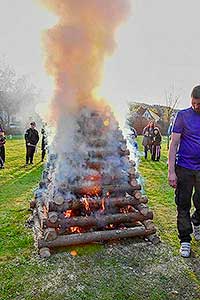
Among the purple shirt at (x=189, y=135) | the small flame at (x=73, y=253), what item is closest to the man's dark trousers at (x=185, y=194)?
the purple shirt at (x=189, y=135)

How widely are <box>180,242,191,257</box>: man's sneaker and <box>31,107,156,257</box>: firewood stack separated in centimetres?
64

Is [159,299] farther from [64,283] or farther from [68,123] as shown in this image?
[68,123]

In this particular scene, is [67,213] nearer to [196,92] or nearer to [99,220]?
[99,220]

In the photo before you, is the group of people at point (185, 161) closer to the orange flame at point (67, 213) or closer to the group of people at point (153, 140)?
the orange flame at point (67, 213)

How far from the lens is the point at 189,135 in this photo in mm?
4449

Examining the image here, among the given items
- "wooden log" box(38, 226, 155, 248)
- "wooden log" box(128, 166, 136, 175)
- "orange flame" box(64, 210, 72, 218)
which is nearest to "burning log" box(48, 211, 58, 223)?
"wooden log" box(38, 226, 155, 248)

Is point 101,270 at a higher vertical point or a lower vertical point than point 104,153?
lower

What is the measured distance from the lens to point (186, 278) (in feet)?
13.4

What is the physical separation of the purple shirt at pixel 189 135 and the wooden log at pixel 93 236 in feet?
4.37

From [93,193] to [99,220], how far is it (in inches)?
20.0

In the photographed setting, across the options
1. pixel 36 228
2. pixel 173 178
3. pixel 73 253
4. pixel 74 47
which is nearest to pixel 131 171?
Result: pixel 173 178

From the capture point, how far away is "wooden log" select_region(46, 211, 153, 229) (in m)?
4.96

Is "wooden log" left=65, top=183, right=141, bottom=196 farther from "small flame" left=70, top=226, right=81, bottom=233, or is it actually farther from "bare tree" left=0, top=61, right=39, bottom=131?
"bare tree" left=0, top=61, right=39, bottom=131

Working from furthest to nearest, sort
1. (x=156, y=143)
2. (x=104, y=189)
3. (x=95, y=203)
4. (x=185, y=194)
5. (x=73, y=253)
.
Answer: (x=156, y=143) → (x=104, y=189) → (x=95, y=203) → (x=73, y=253) → (x=185, y=194)
